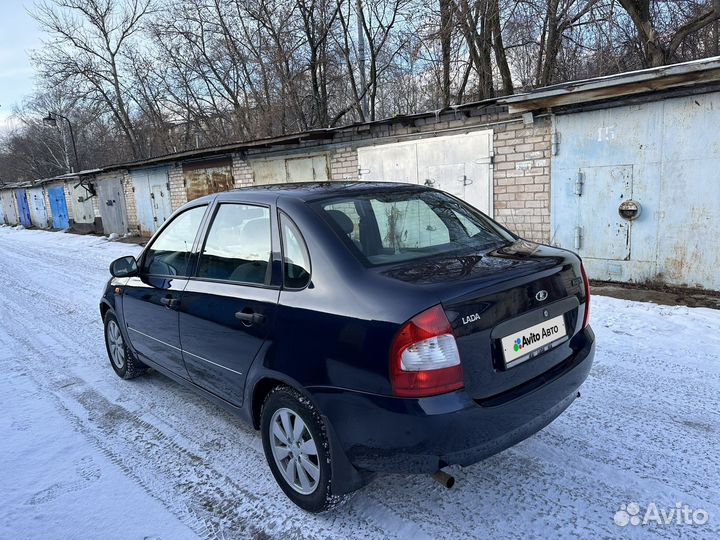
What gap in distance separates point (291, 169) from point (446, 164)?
432 centimetres

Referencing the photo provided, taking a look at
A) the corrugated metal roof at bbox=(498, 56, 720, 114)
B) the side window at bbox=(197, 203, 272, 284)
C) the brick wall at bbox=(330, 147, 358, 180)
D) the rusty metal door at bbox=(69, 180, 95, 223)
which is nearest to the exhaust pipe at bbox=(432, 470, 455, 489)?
the side window at bbox=(197, 203, 272, 284)

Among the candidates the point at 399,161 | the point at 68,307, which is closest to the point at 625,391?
the point at 399,161

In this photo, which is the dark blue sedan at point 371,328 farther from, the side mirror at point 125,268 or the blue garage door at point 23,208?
the blue garage door at point 23,208

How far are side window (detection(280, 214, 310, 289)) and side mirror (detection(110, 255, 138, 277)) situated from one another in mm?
1764

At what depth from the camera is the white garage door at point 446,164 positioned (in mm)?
7617

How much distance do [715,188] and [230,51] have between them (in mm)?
21532

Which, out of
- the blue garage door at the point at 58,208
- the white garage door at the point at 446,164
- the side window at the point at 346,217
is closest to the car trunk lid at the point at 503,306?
the side window at the point at 346,217

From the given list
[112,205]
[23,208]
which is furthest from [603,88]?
[23,208]

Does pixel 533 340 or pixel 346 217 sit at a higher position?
pixel 346 217

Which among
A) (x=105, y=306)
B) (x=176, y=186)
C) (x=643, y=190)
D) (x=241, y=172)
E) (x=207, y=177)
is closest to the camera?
(x=105, y=306)

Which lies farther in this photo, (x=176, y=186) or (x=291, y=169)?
(x=176, y=186)

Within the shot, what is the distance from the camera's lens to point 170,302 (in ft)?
10.4

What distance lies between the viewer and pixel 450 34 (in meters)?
12.1

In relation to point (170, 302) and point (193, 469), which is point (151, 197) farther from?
point (193, 469)
